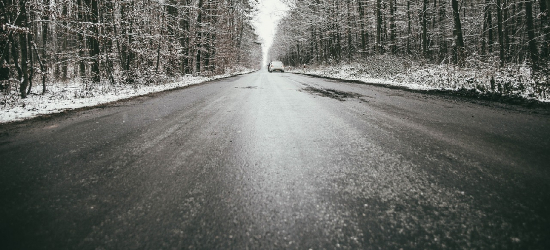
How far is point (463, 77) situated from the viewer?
8.95 metres

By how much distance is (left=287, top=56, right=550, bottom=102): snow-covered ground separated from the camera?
6434 mm

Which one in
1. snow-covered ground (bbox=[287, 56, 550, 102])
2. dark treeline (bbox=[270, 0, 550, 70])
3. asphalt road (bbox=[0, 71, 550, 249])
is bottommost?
asphalt road (bbox=[0, 71, 550, 249])

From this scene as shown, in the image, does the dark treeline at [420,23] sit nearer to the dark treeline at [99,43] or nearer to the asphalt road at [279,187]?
the dark treeline at [99,43]

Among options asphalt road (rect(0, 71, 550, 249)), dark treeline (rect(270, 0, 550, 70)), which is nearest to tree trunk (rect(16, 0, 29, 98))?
asphalt road (rect(0, 71, 550, 249))

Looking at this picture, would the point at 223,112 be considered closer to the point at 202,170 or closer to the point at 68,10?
the point at 202,170

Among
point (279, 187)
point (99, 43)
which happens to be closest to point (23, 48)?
point (99, 43)

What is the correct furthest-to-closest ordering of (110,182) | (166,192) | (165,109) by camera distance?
(165,109) → (110,182) → (166,192)

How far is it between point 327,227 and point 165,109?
5.25 m

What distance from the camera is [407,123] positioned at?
13.4 feet

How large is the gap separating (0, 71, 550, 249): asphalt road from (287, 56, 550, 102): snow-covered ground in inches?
144

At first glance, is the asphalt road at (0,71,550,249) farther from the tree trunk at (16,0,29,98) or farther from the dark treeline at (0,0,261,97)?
the dark treeline at (0,0,261,97)

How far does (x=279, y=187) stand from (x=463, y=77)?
10.1 m

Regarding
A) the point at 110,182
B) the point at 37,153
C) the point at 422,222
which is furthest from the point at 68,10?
the point at 422,222

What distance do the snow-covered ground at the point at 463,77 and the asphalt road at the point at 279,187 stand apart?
12.0 feet
